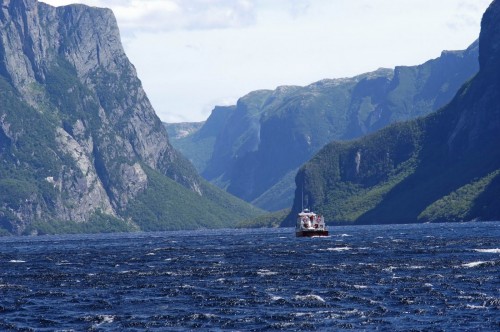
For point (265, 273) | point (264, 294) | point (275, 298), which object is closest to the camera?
point (275, 298)

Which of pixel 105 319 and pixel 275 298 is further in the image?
pixel 275 298

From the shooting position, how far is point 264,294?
10244cm

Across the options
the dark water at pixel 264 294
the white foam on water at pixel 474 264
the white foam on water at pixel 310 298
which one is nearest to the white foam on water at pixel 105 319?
the dark water at pixel 264 294

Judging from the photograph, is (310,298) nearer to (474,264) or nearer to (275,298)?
(275,298)

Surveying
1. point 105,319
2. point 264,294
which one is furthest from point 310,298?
point 105,319

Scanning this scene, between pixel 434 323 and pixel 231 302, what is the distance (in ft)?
70.6

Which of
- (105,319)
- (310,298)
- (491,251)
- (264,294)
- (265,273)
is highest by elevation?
(491,251)

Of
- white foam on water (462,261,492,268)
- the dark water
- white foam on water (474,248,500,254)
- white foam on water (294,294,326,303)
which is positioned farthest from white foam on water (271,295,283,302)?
white foam on water (474,248,500,254)

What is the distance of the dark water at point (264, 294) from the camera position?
277ft

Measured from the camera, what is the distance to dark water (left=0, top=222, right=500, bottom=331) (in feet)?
277

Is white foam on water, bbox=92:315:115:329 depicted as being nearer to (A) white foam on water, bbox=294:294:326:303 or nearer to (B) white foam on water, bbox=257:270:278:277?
(A) white foam on water, bbox=294:294:326:303

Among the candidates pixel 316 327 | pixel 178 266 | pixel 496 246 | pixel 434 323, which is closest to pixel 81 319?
pixel 316 327

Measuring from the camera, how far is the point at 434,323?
81.2m

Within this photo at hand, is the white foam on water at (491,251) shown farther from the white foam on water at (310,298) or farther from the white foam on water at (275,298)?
the white foam on water at (275,298)
